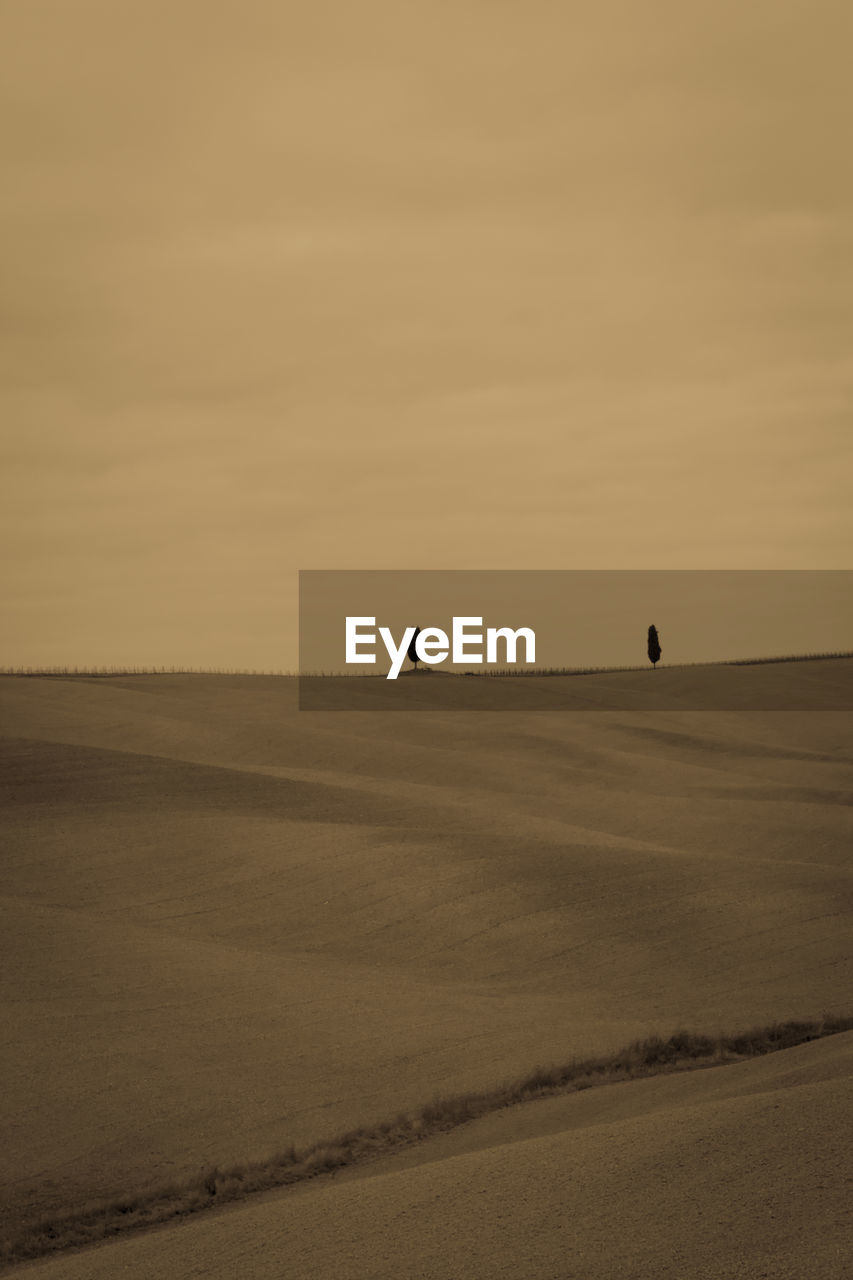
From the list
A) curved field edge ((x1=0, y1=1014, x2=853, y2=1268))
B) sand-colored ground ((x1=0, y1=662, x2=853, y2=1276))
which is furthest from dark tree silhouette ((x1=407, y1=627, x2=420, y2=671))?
curved field edge ((x1=0, y1=1014, x2=853, y2=1268))

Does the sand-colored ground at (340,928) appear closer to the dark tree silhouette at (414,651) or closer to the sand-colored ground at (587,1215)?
the sand-colored ground at (587,1215)

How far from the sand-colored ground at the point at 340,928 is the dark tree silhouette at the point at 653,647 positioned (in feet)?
205

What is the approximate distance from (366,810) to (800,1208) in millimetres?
23109

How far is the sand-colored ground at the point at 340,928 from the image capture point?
49.5 feet

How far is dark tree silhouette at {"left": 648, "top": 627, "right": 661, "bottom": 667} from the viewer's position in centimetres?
10575

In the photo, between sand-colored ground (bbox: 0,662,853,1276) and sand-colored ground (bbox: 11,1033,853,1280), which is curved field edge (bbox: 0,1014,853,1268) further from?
sand-colored ground (bbox: 11,1033,853,1280)

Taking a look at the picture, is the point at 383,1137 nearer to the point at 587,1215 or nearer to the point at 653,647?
the point at 587,1215

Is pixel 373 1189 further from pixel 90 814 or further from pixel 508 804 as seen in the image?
pixel 508 804

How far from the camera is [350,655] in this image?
73938mm

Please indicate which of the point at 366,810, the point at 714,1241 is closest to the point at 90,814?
the point at 366,810

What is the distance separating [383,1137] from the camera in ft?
45.8

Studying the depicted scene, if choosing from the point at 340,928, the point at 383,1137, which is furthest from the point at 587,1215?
the point at 340,928

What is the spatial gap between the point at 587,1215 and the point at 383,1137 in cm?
517

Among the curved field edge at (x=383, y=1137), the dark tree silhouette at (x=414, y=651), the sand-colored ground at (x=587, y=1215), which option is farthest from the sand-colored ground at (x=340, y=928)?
the dark tree silhouette at (x=414, y=651)
